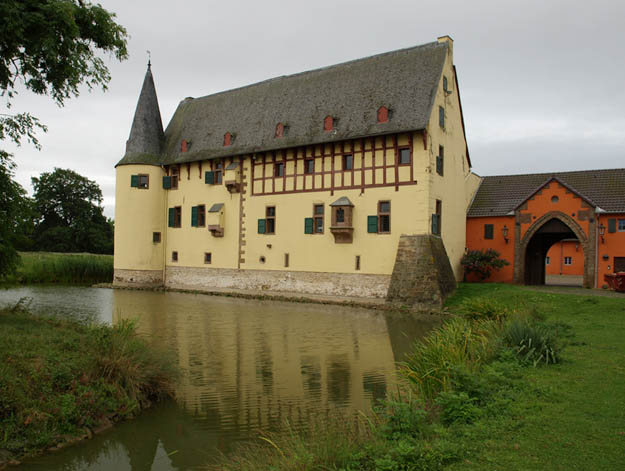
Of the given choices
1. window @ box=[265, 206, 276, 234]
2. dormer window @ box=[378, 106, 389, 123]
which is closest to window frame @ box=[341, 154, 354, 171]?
dormer window @ box=[378, 106, 389, 123]

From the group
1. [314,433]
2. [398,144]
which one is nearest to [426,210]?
[398,144]

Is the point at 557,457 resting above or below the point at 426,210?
below

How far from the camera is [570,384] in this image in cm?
674

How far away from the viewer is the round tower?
31.8m

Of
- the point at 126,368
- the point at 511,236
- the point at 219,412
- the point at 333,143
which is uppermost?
the point at 333,143

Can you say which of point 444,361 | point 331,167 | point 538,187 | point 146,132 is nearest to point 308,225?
point 331,167

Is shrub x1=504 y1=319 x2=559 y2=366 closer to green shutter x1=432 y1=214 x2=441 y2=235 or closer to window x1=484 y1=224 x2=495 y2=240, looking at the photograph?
green shutter x1=432 y1=214 x2=441 y2=235

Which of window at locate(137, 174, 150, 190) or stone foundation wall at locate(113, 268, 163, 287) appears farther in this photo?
window at locate(137, 174, 150, 190)

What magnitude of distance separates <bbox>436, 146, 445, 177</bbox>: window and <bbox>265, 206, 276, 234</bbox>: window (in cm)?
847

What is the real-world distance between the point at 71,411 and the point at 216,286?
2269 centimetres

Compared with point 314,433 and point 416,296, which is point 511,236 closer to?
point 416,296

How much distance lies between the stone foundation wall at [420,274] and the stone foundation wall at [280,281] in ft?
3.13

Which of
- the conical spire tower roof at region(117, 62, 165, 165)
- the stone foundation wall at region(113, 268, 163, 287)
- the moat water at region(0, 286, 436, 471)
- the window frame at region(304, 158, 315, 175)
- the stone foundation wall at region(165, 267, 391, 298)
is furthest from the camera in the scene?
the conical spire tower roof at region(117, 62, 165, 165)

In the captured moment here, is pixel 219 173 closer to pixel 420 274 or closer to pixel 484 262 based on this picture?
pixel 420 274
